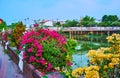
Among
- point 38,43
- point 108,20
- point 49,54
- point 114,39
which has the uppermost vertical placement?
point 114,39

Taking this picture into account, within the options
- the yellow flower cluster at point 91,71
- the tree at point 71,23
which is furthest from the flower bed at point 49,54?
the tree at point 71,23

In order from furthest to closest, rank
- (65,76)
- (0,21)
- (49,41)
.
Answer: (0,21)
(49,41)
(65,76)

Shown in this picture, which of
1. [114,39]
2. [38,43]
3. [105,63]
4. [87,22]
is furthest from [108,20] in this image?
[105,63]

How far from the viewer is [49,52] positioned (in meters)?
9.39

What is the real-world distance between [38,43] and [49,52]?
0.69m

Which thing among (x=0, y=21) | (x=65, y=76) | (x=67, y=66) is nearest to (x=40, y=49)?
(x=67, y=66)

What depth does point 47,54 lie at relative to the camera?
9375 mm

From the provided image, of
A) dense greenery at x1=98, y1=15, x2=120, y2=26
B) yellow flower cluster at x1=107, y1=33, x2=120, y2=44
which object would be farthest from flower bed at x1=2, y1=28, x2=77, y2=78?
dense greenery at x1=98, y1=15, x2=120, y2=26

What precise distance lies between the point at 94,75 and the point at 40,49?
4.75 m

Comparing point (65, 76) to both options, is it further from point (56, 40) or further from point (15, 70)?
point (15, 70)

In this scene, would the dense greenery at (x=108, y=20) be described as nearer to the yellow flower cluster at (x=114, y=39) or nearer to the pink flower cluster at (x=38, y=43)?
the pink flower cluster at (x=38, y=43)

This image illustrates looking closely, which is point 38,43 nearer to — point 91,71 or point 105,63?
point 105,63

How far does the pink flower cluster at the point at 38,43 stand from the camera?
9325mm

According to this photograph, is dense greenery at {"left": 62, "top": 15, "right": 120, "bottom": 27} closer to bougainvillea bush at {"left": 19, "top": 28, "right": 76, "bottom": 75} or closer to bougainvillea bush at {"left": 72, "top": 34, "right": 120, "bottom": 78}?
bougainvillea bush at {"left": 19, "top": 28, "right": 76, "bottom": 75}
